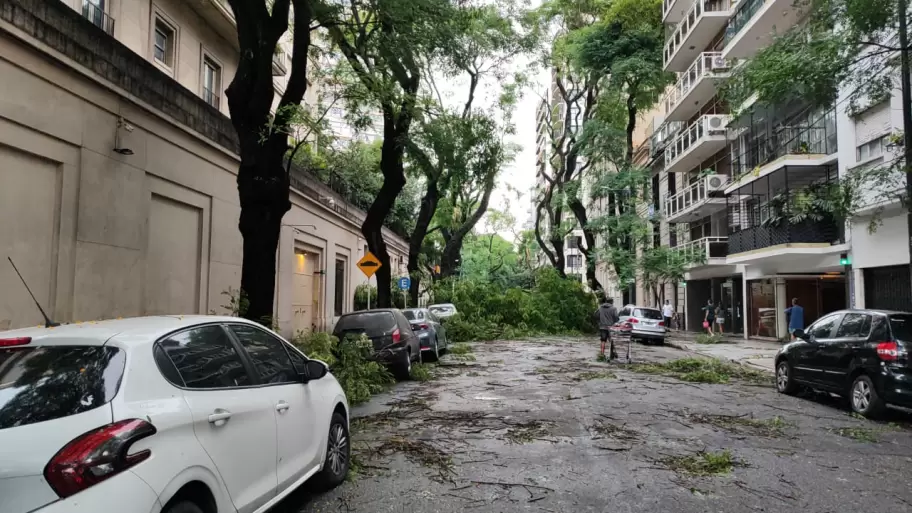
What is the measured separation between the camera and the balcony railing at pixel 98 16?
12477mm

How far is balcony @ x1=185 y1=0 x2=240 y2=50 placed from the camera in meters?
15.9

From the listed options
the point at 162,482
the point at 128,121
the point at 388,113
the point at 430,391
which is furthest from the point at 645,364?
the point at 162,482

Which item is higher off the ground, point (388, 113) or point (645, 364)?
point (388, 113)

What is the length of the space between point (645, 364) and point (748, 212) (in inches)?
576

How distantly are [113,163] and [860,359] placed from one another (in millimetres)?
11820

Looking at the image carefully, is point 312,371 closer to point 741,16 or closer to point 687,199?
point 741,16

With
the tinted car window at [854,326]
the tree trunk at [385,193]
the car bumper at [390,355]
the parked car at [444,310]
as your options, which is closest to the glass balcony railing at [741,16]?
the tree trunk at [385,193]

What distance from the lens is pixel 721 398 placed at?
10.7 meters

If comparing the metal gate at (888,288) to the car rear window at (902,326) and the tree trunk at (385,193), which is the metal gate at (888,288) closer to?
the car rear window at (902,326)

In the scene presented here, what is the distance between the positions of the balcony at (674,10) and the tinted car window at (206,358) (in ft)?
109

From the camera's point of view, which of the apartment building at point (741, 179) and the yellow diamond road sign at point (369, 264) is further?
the apartment building at point (741, 179)

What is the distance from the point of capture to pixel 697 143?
29453 mm

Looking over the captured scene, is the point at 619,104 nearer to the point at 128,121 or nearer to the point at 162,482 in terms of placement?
the point at 128,121

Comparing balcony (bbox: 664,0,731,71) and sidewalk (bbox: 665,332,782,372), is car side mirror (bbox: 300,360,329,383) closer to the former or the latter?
sidewalk (bbox: 665,332,782,372)
